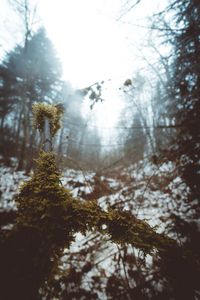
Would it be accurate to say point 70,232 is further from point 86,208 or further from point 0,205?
point 0,205

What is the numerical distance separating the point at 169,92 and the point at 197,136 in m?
1.89

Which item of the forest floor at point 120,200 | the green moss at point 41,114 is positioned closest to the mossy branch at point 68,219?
the forest floor at point 120,200

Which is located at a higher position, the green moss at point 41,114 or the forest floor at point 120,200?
the green moss at point 41,114

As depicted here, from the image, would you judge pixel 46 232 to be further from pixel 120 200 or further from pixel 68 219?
pixel 120 200

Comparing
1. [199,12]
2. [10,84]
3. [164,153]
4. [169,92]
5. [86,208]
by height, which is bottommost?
[86,208]

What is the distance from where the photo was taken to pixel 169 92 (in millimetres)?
5309

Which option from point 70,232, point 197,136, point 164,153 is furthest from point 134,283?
point 70,232

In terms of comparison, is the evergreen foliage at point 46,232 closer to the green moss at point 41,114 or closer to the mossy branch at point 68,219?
the mossy branch at point 68,219

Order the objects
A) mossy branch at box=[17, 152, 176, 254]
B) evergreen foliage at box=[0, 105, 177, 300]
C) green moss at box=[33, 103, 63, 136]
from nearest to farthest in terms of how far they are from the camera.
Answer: evergreen foliage at box=[0, 105, 177, 300], mossy branch at box=[17, 152, 176, 254], green moss at box=[33, 103, 63, 136]

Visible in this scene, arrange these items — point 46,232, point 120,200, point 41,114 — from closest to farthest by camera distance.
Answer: point 46,232
point 41,114
point 120,200

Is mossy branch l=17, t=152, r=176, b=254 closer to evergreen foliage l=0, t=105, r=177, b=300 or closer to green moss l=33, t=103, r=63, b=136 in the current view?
evergreen foliage l=0, t=105, r=177, b=300

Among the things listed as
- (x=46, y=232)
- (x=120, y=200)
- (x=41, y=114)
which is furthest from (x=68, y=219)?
(x=120, y=200)

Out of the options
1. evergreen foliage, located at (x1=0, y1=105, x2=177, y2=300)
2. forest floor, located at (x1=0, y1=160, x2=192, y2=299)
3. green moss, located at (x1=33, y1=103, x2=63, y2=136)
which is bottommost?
forest floor, located at (x1=0, y1=160, x2=192, y2=299)

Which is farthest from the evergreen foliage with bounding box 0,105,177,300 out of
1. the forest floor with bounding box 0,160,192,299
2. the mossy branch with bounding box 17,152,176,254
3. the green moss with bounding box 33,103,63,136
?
the green moss with bounding box 33,103,63,136
